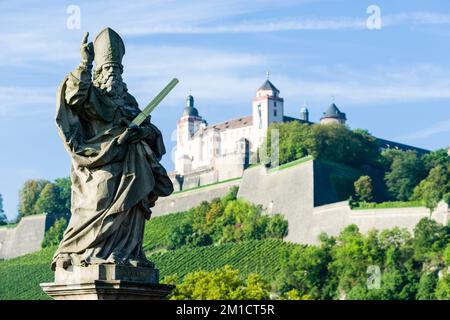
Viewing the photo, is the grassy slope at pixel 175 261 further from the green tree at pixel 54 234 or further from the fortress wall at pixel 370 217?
the green tree at pixel 54 234

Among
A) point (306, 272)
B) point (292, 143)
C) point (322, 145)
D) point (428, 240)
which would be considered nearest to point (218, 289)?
point (306, 272)

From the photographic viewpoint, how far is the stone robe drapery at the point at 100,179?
845 centimetres

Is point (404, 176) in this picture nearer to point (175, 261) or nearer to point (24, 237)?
point (175, 261)

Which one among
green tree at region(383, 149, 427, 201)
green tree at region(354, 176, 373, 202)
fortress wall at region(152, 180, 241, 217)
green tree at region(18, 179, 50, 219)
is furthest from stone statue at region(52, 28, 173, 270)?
green tree at region(18, 179, 50, 219)

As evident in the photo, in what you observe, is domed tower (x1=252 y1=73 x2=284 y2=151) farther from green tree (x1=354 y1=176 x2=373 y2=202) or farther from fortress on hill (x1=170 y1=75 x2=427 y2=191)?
green tree (x1=354 y1=176 x2=373 y2=202)

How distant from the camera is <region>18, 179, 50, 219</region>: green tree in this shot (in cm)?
11862

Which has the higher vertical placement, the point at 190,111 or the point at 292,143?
the point at 190,111

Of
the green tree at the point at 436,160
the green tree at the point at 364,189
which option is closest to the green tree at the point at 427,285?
the green tree at the point at 364,189

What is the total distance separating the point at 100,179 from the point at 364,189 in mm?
86460

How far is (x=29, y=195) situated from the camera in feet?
392
